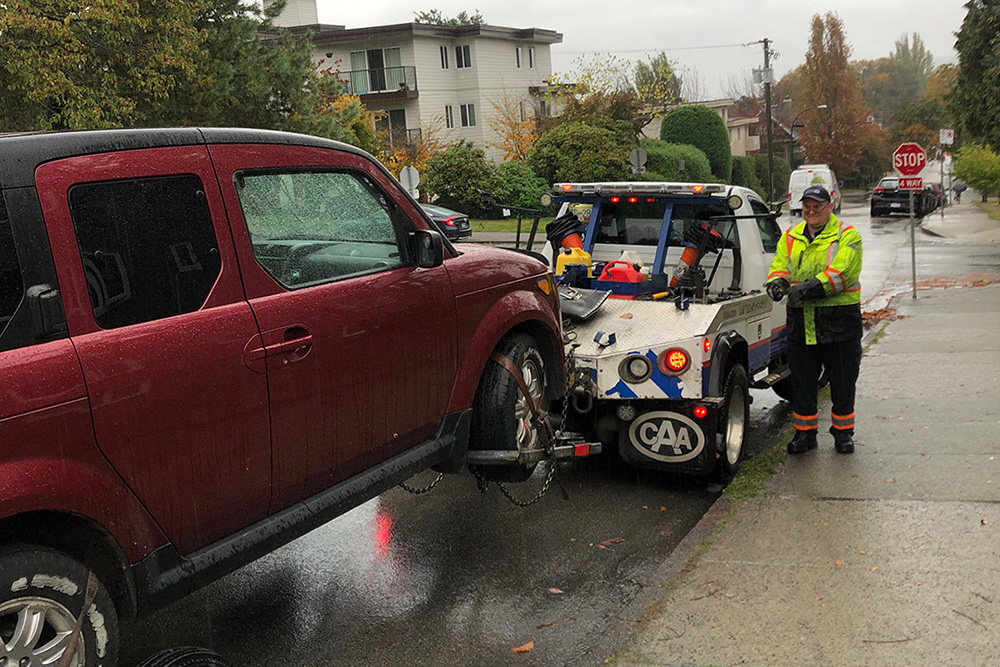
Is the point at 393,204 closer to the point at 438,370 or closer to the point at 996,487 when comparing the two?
the point at 438,370

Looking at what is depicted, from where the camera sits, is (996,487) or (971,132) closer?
(996,487)

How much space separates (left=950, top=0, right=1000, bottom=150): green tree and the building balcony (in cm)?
2908

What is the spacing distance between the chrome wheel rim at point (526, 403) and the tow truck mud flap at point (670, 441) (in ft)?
3.85

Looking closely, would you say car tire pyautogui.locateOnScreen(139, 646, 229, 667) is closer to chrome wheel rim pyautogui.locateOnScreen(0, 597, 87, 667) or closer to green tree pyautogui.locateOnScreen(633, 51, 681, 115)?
chrome wheel rim pyautogui.locateOnScreen(0, 597, 87, 667)

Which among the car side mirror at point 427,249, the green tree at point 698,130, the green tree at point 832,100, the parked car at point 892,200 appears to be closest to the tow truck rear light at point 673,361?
the car side mirror at point 427,249

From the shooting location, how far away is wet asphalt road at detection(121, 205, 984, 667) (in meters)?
4.41

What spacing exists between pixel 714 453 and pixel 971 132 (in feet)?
82.1

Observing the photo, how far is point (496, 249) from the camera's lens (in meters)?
5.18

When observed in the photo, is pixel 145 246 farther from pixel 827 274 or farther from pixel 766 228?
pixel 766 228

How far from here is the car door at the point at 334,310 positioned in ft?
11.8

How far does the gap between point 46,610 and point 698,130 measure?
42.9 metres

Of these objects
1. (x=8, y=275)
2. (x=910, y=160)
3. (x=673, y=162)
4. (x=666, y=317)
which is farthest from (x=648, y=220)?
(x=673, y=162)

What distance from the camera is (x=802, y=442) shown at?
268 inches

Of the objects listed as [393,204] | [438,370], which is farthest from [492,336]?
[393,204]
